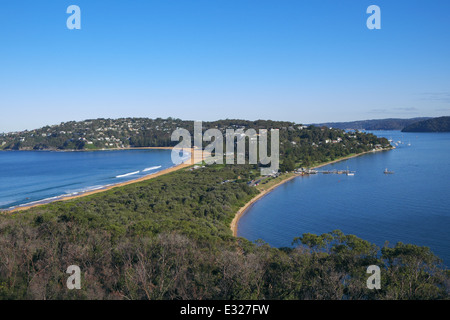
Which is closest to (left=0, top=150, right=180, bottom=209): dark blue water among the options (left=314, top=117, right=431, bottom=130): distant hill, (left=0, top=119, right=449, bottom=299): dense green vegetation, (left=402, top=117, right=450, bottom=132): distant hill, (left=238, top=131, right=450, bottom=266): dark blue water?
(left=238, top=131, right=450, bottom=266): dark blue water

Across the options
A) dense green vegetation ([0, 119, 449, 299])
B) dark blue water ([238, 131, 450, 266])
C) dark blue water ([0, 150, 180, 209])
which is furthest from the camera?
dark blue water ([0, 150, 180, 209])

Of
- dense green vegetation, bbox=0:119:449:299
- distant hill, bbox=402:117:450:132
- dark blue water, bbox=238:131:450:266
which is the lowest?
dark blue water, bbox=238:131:450:266

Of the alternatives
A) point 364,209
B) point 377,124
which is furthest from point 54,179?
point 377,124

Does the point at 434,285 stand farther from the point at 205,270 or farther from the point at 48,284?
the point at 48,284

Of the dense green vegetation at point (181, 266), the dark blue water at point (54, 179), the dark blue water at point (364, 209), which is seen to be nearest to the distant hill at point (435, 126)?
the dark blue water at point (364, 209)

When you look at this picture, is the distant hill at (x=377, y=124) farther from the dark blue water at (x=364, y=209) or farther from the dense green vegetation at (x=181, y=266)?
the dense green vegetation at (x=181, y=266)

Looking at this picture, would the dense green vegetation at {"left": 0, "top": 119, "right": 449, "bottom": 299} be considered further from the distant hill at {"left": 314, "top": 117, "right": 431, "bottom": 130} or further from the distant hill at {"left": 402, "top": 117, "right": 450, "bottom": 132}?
the distant hill at {"left": 314, "top": 117, "right": 431, "bottom": 130}

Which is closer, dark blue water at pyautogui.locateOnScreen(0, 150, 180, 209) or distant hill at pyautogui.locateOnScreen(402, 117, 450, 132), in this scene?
dark blue water at pyautogui.locateOnScreen(0, 150, 180, 209)
